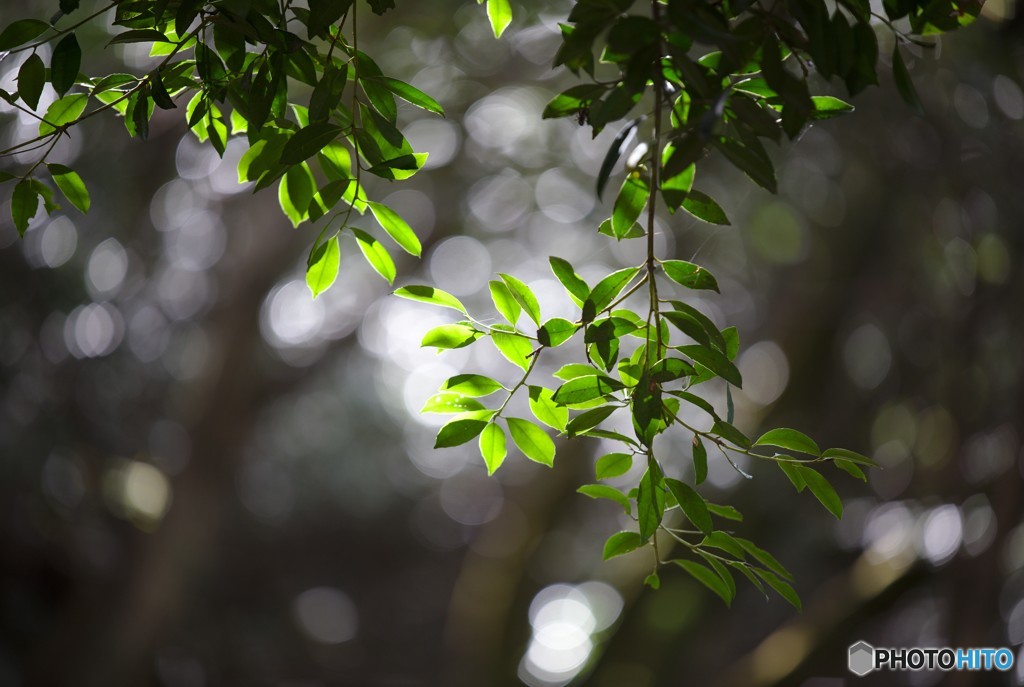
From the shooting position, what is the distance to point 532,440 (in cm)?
58

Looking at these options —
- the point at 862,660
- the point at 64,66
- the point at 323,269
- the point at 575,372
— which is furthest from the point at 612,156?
the point at 862,660

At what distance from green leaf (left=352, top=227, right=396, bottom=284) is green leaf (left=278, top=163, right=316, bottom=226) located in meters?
0.04

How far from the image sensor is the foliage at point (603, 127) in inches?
17.2

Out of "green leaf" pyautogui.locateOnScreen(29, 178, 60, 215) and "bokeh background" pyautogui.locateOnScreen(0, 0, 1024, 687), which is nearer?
"green leaf" pyautogui.locateOnScreen(29, 178, 60, 215)

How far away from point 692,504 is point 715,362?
0.10m

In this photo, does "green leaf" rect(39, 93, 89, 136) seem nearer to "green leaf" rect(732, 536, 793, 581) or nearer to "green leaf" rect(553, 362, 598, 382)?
"green leaf" rect(553, 362, 598, 382)

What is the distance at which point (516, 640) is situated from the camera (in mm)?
2701

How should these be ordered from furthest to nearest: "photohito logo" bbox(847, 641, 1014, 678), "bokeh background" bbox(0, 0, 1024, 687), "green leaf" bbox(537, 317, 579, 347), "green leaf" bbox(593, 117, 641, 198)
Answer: "bokeh background" bbox(0, 0, 1024, 687), "photohito logo" bbox(847, 641, 1014, 678), "green leaf" bbox(537, 317, 579, 347), "green leaf" bbox(593, 117, 641, 198)

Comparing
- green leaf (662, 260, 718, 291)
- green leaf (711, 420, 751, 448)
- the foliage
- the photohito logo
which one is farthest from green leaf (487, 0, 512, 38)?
the photohito logo

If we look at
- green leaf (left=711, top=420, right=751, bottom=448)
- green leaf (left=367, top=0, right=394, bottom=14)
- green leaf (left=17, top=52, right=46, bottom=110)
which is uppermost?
green leaf (left=367, top=0, right=394, bottom=14)

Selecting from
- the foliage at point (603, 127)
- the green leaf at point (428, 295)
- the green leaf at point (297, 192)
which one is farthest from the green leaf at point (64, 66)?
the green leaf at point (428, 295)

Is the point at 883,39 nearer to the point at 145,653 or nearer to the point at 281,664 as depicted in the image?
the point at 145,653

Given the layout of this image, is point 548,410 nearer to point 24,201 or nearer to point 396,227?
point 396,227

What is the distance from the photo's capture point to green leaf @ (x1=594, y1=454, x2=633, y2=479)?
590 millimetres
